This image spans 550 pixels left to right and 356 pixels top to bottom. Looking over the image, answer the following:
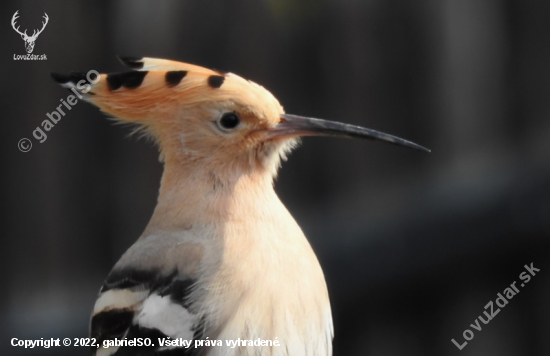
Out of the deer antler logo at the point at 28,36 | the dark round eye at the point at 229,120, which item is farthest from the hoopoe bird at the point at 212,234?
the deer antler logo at the point at 28,36

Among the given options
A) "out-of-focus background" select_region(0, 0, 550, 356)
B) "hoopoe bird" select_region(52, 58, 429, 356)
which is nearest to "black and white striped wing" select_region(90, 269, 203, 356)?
"hoopoe bird" select_region(52, 58, 429, 356)

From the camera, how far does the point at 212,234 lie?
108cm

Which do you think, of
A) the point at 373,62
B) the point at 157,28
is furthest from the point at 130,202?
the point at 373,62

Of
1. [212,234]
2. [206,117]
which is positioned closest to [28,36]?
[206,117]

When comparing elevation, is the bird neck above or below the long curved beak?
below

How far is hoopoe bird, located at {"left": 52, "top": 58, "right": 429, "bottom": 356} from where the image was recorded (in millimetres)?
1014

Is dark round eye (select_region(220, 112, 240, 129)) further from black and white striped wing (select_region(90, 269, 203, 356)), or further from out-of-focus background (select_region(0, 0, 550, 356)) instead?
out-of-focus background (select_region(0, 0, 550, 356))

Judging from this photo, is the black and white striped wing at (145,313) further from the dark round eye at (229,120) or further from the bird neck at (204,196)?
the dark round eye at (229,120)

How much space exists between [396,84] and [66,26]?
826mm

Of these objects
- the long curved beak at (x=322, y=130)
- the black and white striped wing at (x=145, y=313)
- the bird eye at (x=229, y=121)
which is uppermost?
the bird eye at (x=229, y=121)

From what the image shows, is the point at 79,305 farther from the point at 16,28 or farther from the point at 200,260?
the point at 200,260

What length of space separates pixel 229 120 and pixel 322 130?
0.47ft

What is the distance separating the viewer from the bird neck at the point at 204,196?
3.57ft

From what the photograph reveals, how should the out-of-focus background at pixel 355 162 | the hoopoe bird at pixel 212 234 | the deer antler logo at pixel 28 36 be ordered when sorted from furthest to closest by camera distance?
the out-of-focus background at pixel 355 162, the deer antler logo at pixel 28 36, the hoopoe bird at pixel 212 234
